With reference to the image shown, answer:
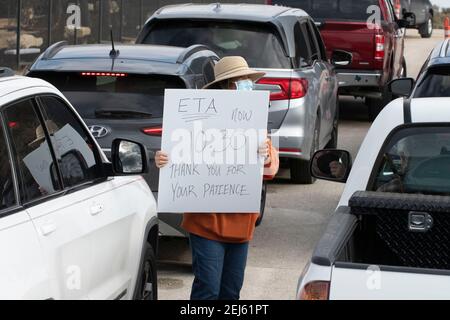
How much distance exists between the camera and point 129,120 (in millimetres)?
8602

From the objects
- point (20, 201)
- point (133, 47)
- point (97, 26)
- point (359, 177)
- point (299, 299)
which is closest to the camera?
point (299, 299)

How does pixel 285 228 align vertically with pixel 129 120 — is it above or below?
below

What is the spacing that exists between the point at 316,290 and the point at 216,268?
215 cm

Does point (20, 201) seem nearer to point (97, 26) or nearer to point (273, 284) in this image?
point (273, 284)

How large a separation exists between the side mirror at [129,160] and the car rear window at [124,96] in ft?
5.97

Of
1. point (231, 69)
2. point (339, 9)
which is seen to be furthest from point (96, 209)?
point (339, 9)

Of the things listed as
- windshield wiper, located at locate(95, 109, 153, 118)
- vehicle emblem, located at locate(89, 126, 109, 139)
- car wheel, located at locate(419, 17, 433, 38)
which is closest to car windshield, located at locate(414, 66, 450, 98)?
windshield wiper, located at locate(95, 109, 153, 118)

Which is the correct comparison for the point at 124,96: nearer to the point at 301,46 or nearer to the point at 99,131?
the point at 99,131

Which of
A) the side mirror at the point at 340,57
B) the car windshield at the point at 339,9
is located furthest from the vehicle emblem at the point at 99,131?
the car windshield at the point at 339,9

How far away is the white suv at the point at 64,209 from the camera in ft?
15.2

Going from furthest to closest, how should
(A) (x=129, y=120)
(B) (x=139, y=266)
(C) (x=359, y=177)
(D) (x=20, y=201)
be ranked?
(A) (x=129, y=120)
(B) (x=139, y=266)
(C) (x=359, y=177)
(D) (x=20, y=201)

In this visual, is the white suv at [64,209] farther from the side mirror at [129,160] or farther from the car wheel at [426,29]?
the car wheel at [426,29]

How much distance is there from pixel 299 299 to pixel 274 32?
7.95 meters

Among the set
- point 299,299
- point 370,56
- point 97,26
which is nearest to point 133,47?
point 299,299
